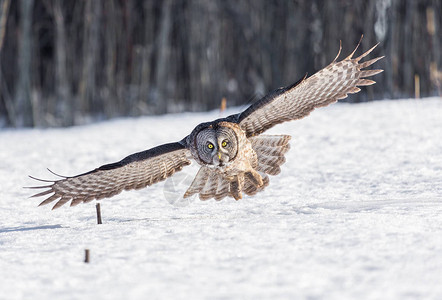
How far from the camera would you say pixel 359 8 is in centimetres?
1163

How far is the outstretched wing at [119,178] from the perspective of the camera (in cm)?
424

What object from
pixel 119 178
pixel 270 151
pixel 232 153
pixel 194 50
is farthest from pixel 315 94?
pixel 194 50

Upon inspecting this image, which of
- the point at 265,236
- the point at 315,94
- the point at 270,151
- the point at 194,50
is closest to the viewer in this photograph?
the point at 265,236

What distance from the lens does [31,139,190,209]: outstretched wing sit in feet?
13.9

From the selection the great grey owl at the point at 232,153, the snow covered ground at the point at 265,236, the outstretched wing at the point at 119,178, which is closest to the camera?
the snow covered ground at the point at 265,236

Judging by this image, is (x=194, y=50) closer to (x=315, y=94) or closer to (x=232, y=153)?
(x=315, y=94)

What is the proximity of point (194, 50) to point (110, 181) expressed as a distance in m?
8.14

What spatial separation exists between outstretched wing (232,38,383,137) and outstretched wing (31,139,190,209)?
0.59m

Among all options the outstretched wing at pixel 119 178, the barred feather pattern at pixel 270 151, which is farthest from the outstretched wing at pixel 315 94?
the outstretched wing at pixel 119 178

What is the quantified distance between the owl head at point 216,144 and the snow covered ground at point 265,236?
36 centimetres

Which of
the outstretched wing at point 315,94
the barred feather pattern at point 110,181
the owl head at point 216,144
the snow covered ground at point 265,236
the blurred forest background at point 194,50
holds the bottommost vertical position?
the snow covered ground at point 265,236

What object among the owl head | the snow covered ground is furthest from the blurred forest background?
the owl head

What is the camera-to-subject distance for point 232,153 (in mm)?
4445

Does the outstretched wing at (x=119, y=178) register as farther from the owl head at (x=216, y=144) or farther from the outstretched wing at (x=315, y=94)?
the outstretched wing at (x=315, y=94)
